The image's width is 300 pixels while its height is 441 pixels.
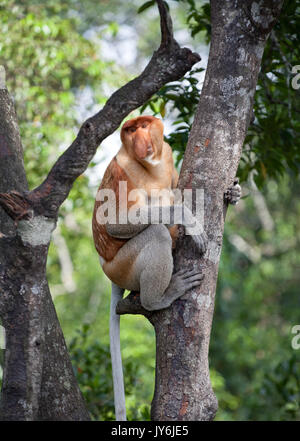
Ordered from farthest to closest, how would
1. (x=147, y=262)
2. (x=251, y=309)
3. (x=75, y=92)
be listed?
(x=251, y=309)
(x=75, y=92)
(x=147, y=262)

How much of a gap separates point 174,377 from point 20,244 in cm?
70

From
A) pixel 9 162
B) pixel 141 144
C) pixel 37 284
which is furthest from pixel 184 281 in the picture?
pixel 9 162

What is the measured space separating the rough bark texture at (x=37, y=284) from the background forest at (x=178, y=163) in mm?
1032

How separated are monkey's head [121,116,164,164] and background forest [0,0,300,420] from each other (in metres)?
0.55

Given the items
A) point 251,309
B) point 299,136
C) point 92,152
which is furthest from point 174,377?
point 251,309

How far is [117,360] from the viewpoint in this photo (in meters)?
2.37

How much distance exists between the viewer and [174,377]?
1902 millimetres

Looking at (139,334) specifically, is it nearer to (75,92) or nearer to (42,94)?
(75,92)

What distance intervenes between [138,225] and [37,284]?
623 millimetres

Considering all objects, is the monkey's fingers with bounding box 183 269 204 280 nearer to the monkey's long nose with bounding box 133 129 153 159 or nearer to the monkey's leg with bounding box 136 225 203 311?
the monkey's leg with bounding box 136 225 203 311

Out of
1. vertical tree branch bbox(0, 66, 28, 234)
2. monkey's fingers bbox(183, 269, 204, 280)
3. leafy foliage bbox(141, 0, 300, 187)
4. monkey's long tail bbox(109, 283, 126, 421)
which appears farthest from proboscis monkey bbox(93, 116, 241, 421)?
leafy foliage bbox(141, 0, 300, 187)

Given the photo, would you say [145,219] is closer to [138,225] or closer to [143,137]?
[138,225]

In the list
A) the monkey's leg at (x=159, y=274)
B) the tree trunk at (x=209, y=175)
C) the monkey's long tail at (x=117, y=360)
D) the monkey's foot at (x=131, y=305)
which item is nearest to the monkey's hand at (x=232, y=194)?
the tree trunk at (x=209, y=175)

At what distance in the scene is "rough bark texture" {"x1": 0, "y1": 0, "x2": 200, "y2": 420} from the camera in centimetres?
183
